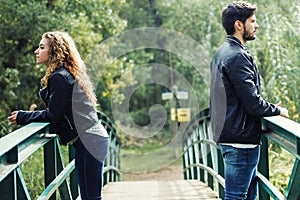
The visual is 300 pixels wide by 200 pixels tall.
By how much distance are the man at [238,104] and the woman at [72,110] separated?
689 millimetres

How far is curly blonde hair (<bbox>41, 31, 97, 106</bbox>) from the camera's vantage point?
10.3 feet

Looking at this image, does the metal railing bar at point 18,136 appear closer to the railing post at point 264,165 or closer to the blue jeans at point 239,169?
the blue jeans at point 239,169

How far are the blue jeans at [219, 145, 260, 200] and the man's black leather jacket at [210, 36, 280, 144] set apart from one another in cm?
6

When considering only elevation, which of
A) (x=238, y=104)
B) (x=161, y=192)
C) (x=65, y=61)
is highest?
(x=65, y=61)

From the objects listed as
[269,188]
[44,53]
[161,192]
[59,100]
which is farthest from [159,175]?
[269,188]

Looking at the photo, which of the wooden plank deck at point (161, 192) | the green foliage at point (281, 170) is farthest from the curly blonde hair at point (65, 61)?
the green foliage at point (281, 170)

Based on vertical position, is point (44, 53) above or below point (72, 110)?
above

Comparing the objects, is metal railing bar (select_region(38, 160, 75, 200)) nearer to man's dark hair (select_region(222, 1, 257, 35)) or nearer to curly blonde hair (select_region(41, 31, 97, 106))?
curly blonde hair (select_region(41, 31, 97, 106))

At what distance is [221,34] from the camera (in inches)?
598

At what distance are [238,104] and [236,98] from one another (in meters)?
0.03

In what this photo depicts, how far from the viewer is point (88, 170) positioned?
3260 millimetres

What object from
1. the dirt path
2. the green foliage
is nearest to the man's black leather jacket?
the green foliage

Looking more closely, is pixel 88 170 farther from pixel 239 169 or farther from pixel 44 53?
pixel 239 169

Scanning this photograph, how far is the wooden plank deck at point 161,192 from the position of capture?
5.19 metres
